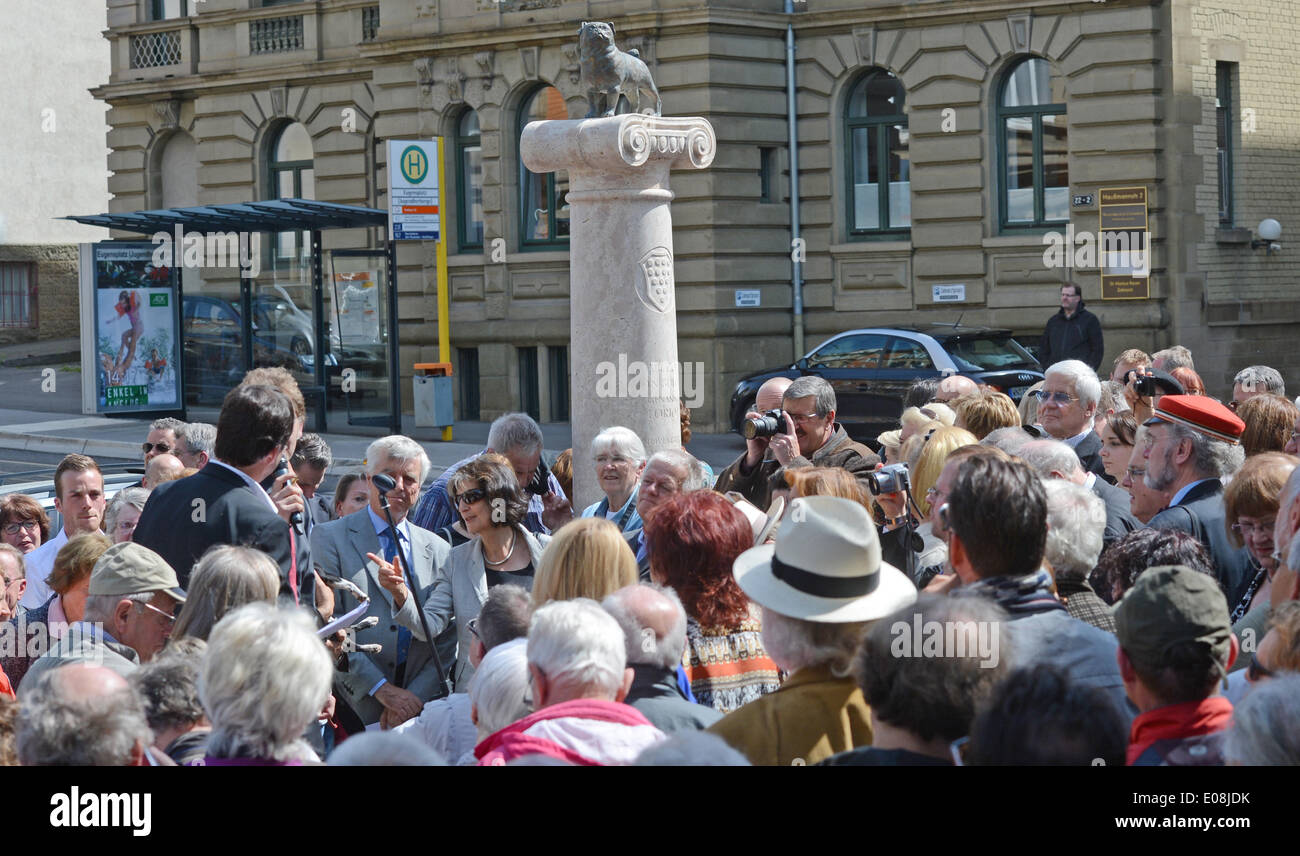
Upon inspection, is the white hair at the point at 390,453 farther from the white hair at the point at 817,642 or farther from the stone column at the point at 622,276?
the white hair at the point at 817,642

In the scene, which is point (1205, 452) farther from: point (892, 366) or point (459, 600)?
point (892, 366)

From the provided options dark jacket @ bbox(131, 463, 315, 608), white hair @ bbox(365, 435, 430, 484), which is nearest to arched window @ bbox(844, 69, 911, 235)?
white hair @ bbox(365, 435, 430, 484)

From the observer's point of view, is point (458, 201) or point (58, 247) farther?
point (58, 247)

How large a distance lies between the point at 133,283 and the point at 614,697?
70.7 ft

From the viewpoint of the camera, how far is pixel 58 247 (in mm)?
42281

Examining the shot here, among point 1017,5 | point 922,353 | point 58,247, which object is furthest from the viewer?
point 58,247

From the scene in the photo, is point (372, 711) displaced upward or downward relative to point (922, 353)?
downward

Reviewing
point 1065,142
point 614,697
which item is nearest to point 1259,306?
point 1065,142

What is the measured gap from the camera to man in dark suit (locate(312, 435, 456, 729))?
663cm

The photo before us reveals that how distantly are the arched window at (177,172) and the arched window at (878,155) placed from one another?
1419 cm

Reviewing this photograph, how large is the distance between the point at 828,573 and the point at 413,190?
18.2 metres

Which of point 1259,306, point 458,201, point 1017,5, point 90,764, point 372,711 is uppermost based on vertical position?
point 1017,5

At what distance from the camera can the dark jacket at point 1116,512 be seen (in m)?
6.64

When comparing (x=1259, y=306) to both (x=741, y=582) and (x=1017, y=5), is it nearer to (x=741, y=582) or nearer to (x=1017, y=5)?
(x=1017, y=5)
